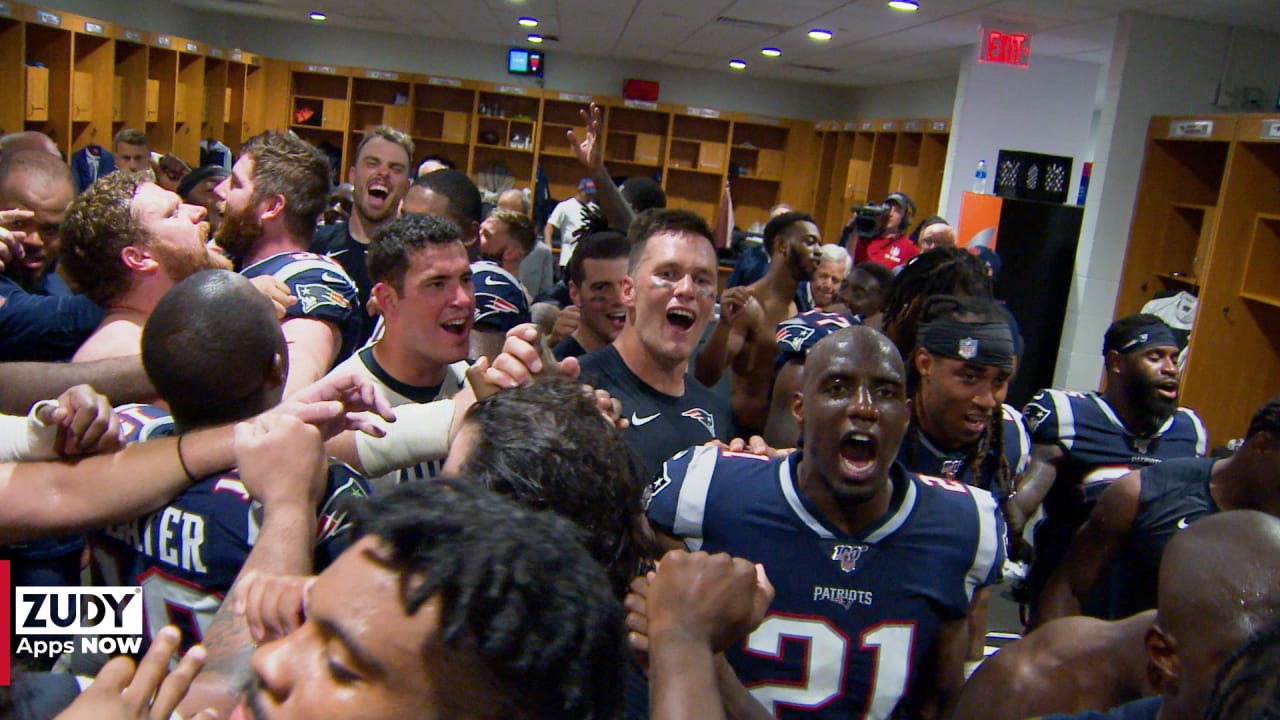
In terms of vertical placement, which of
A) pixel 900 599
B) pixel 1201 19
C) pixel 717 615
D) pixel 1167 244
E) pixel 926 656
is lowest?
pixel 926 656

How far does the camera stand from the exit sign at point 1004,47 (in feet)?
23.4

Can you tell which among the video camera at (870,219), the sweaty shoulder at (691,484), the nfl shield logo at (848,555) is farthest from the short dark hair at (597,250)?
the video camera at (870,219)

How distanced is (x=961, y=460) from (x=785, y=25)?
6.58 metres

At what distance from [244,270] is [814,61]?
910 cm

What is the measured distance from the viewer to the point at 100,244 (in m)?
2.01

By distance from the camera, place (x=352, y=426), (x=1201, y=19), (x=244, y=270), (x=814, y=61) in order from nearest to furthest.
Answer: (x=352, y=426) < (x=244, y=270) < (x=1201, y=19) < (x=814, y=61)

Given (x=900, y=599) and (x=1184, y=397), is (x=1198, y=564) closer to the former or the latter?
(x=900, y=599)

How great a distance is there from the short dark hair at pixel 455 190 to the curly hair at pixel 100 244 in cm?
143

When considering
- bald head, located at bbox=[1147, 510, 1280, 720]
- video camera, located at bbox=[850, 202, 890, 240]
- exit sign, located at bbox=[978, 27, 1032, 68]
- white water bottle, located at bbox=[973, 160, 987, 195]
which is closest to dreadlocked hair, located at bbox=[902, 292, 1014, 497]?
bald head, located at bbox=[1147, 510, 1280, 720]

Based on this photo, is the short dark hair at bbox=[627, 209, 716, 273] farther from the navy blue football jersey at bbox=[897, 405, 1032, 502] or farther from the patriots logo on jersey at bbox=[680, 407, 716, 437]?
the navy blue football jersey at bbox=[897, 405, 1032, 502]

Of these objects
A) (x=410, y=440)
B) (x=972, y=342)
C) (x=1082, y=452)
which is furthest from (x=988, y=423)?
(x=410, y=440)

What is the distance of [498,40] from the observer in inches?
487

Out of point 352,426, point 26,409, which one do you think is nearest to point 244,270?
point 26,409

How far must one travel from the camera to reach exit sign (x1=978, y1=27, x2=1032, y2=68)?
7121mm
